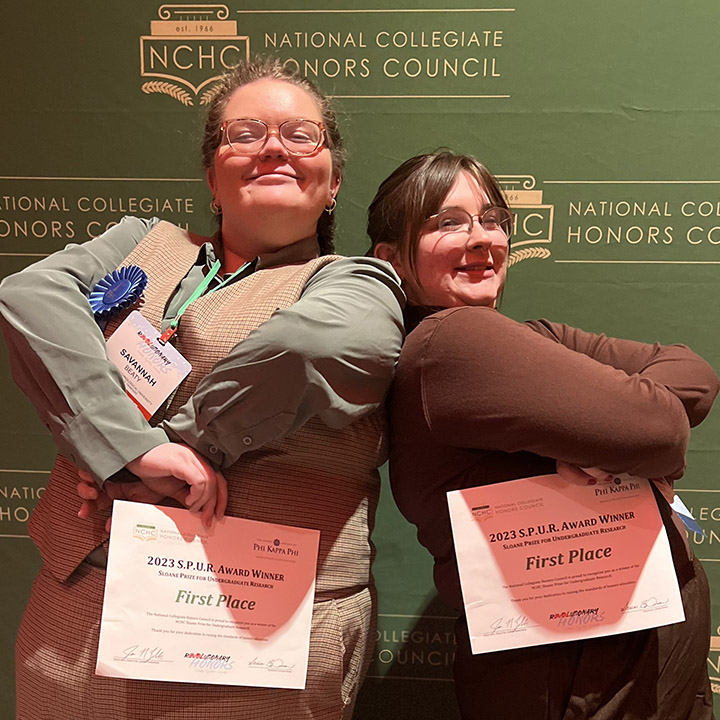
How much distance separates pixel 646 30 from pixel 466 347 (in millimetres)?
1004

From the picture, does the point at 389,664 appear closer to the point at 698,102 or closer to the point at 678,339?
the point at 678,339

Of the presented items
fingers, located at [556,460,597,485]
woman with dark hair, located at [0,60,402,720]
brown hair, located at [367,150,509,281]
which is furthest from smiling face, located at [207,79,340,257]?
fingers, located at [556,460,597,485]

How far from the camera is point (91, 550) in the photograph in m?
1.03

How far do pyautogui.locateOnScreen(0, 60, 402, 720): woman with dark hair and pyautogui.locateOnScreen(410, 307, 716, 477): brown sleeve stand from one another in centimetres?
12

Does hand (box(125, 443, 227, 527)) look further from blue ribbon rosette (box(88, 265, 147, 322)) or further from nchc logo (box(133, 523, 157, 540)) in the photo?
blue ribbon rosette (box(88, 265, 147, 322))

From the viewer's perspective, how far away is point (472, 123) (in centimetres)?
150

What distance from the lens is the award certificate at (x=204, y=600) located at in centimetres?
98

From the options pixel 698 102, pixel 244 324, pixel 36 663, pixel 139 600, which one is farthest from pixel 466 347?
pixel 698 102

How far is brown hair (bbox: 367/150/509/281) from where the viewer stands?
1.21m
